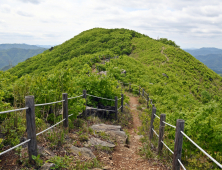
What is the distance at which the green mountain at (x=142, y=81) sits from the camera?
450cm

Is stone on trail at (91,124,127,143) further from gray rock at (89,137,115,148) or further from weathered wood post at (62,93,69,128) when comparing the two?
weathered wood post at (62,93,69,128)

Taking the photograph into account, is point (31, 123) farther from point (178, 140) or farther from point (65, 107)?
point (178, 140)

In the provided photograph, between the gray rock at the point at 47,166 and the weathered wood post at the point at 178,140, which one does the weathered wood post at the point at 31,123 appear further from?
the weathered wood post at the point at 178,140

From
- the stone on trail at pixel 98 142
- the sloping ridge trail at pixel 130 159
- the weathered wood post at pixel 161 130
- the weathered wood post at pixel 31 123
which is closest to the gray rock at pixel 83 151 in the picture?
the stone on trail at pixel 98 142

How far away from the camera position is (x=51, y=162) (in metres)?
3.80

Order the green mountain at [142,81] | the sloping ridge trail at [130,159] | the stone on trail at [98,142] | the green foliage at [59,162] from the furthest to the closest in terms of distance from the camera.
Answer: the stone on trail at [98,142] → the sloping ridge trail at [130,159] → the green mountain at [142,81] → the green foliage at [59,162]

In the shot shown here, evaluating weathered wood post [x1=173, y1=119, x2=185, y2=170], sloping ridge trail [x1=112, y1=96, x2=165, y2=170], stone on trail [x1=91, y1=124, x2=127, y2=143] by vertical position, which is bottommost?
sloping ridge trail [x1=112, y1=96, x2=165, y2=170]

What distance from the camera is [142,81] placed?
21.4 meters

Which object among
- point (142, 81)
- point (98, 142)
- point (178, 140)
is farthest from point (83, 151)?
point (142, 81)

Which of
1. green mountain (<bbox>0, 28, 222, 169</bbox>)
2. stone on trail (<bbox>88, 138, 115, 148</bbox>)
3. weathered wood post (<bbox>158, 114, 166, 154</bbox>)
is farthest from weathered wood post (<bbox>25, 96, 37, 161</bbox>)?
weathered wood post (<bbox>158, 114, 166, 154</bbox>)

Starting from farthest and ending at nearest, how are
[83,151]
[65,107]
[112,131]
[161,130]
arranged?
[112,131], [65,107], [161,130], [83,151]

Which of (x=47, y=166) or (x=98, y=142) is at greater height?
(x=47, y=166)

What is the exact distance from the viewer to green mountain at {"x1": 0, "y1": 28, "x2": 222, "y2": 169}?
14.8ft

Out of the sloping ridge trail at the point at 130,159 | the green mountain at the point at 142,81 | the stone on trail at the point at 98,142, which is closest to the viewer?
the green mountain at the point at 142,81
